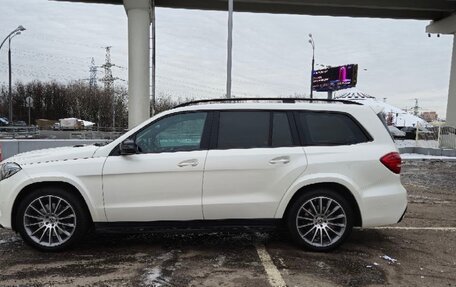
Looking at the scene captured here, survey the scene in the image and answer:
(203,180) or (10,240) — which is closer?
(203,180)

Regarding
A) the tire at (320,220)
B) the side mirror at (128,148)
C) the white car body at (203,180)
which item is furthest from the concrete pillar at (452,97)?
the side mirror at (128,148)

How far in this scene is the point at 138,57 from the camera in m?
21.2

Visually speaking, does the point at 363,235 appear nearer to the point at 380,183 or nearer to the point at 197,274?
the point at 380,183

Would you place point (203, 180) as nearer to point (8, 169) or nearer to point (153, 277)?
point (153, 277)

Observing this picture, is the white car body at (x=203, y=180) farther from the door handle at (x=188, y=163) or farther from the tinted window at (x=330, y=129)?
the tinted window at (x=330, y=129)

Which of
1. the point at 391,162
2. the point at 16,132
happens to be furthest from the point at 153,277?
the point at 16,132

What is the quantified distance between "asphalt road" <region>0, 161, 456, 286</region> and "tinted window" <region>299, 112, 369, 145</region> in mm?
1378

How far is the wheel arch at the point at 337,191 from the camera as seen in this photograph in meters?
5.45

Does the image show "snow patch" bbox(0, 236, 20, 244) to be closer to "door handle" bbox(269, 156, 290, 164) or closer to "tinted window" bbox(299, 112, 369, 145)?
"door handle" bbox(269, 156, 290, 164)

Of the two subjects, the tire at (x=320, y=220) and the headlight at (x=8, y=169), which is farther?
the tire at (x=320, y=220)

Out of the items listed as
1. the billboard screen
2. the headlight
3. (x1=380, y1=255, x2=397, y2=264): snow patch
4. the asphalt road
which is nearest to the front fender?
the headlight

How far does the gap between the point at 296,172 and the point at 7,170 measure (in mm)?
3420

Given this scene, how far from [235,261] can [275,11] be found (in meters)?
21.7

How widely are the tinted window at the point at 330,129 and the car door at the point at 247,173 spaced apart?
30cm
